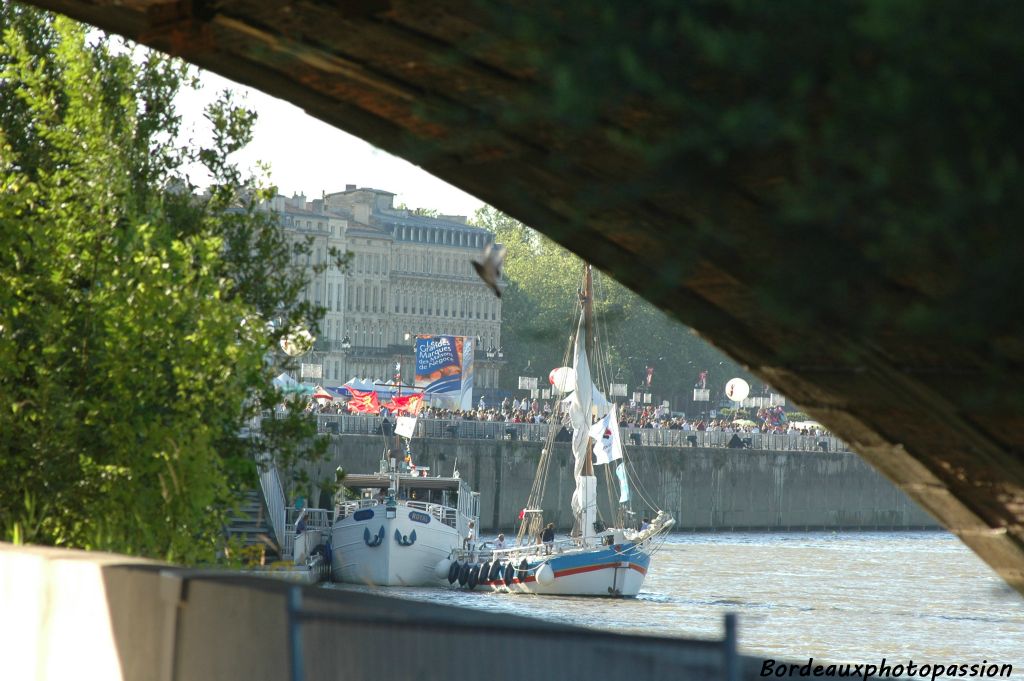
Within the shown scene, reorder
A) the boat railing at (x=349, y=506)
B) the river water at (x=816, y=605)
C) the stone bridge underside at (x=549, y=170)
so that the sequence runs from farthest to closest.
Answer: the boat railing at (x=349, y=506)
the river water at (x=816, y=605)
the stone bridge underside at (x=549, y=170)

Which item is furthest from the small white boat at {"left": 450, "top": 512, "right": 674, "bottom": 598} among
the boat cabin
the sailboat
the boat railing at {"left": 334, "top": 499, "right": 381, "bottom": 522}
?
the boat railing at {"left": 334, "top": 499, "right": 381, "bottom": 522}

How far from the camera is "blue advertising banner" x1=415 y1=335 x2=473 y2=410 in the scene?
6738 centimetres

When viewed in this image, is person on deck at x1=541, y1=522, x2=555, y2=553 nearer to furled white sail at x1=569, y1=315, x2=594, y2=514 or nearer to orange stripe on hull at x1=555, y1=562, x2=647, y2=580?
orange stripe on hull at x1=555, y1=562, x2=647, y2=580

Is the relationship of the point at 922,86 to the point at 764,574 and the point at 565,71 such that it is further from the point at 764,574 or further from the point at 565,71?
the point at 764,574

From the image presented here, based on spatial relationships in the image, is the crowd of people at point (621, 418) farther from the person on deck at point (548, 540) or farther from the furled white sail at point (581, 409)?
the person on deck at point (548, 540)

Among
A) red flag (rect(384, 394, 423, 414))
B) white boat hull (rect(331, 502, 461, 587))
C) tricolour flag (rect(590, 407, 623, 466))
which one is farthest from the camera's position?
red flag (rect(384, 394, 423, 414))

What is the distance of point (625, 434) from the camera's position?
251 ft

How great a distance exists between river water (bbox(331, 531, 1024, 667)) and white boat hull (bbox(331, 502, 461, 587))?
0.67 m

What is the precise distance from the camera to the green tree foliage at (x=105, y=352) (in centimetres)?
1228

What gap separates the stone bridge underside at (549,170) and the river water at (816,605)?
48.5ft

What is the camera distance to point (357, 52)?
6.60 metres

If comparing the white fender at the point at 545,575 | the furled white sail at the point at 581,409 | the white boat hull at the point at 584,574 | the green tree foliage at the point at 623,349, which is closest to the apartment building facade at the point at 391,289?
the green tree foliage at the point at 623,349

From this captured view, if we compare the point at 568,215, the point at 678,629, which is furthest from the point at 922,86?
the point at 678,629

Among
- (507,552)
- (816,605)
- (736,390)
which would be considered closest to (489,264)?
(816,605)
